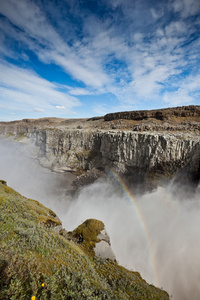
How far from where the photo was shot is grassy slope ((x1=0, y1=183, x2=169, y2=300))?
12.2 ft

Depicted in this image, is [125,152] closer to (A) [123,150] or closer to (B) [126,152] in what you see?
(B) [126,152]

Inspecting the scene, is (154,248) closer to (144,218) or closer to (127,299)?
(144,218)

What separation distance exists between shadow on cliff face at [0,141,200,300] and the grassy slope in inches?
380

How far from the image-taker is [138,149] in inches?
1353

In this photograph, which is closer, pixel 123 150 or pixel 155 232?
pixel 155 232

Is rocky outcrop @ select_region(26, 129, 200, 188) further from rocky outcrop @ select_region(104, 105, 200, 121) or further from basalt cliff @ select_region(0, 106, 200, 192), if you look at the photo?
rocky outcrop @ select_region(104, 105, 200, 121)

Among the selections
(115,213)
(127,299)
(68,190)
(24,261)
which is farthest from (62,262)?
(68,190)

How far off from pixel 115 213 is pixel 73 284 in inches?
956

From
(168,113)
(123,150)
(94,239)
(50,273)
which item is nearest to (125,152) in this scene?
(123,150)

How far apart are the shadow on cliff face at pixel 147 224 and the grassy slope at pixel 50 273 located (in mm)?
9653

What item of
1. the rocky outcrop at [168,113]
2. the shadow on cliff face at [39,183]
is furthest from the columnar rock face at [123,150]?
the rocky outcrop at [168,113]

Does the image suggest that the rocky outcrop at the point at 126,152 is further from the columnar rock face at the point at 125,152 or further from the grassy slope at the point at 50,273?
the grassy slope at the point at 50,273

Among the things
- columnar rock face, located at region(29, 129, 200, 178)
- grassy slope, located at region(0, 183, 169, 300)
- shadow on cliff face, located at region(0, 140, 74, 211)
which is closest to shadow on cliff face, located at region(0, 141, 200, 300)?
shadow on cliff face, located at region(0, 140, 74, 211)

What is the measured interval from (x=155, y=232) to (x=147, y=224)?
2180 millimetres
